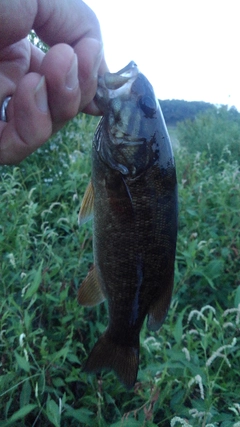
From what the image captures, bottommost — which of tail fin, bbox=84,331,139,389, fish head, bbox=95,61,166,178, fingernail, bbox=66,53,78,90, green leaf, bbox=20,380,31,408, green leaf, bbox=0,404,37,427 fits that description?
green leaf, bbox=20,380,31,408

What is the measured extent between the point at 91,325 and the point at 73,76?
1583mm

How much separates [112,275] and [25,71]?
0.95m

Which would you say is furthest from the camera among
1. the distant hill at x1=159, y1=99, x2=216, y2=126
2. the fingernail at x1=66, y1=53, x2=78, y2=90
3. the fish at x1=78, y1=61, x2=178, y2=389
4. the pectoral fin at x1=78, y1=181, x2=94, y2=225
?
the distant hill at x1=159, y1=99, x2=216, y2=126

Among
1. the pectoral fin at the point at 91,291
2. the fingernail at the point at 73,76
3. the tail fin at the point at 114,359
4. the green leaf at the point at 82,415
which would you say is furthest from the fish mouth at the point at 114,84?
the green leaf at the point at 82,415

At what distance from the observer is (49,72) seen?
140 cm

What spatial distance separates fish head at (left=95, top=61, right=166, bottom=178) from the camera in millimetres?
1614

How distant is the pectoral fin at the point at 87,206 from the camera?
172cm

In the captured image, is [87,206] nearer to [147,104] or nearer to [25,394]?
[147,104]

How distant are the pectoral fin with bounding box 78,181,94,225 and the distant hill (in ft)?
31.6

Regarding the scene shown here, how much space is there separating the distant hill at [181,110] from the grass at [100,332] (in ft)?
24.4

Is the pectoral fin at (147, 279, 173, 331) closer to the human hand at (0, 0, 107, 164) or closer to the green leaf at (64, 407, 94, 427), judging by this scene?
the green leaf at (64, 407, 94, 427)

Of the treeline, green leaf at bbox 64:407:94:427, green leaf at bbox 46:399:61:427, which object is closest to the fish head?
green leaf at bbox 46:399:61:427

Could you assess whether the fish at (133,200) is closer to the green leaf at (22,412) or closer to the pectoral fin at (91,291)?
the pectoral fin at (91,291)

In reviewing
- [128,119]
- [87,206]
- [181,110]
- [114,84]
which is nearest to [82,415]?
[87,206]
